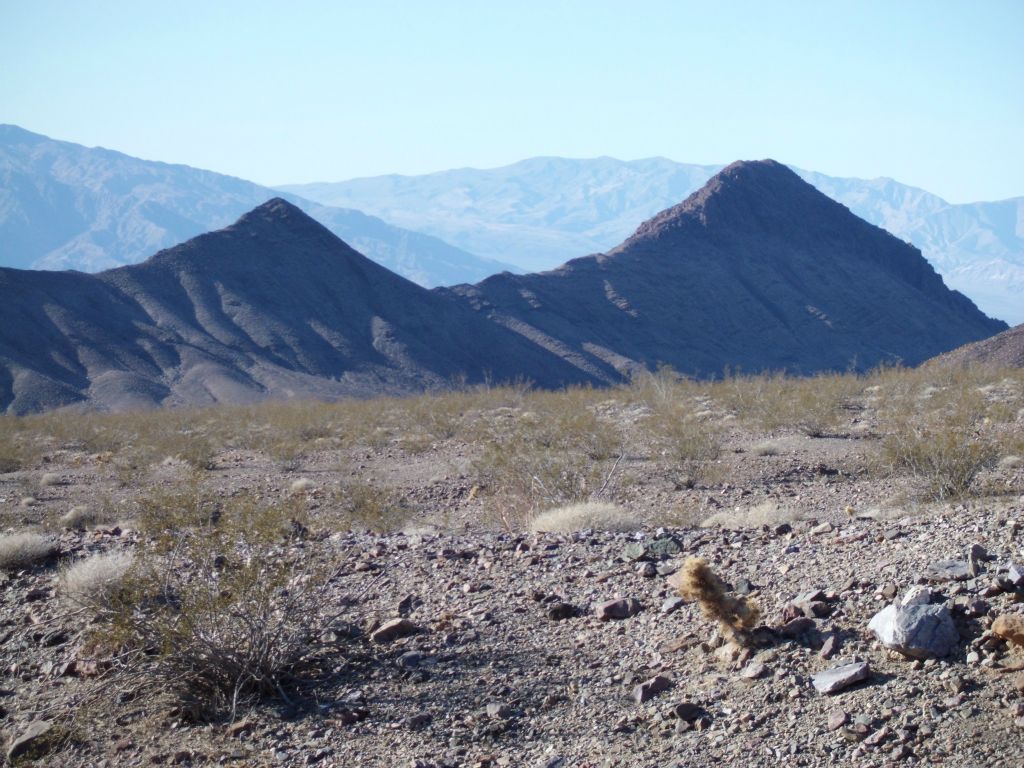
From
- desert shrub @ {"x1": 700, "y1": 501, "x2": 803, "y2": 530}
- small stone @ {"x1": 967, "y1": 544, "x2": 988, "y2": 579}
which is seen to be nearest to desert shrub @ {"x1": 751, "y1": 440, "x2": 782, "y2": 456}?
desert shrub @ {"x1": 700, "y1": 501, "x2": 803, "y2": 530}

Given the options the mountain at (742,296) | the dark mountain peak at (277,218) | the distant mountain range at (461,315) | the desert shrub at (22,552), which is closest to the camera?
the desert shrub at (22,552)

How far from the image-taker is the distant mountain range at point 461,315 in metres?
56.7

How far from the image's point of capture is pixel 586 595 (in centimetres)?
736

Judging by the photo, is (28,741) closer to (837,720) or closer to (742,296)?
(837,720)

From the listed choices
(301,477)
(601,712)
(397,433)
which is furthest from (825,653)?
A: (397,433)

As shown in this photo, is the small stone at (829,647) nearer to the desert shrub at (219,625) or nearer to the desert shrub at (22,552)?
the desert shrub at (219,625)

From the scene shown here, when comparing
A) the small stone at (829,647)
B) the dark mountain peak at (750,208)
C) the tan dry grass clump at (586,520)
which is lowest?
the tan dry grass clump at (586,520)

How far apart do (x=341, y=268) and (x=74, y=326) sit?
61.8 feet

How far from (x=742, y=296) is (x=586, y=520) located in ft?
220

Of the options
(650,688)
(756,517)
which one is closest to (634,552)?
(650,688)

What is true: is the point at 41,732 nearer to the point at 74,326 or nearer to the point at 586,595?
the point at 586,595

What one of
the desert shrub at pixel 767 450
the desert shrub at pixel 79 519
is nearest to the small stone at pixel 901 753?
the desert shrub at pixel 79 519

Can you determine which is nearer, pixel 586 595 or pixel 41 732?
pixel 41 732

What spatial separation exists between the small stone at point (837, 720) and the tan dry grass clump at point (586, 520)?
16.3 feet
